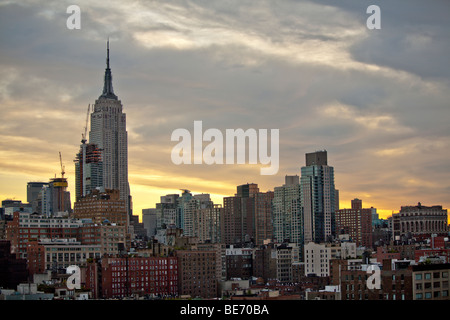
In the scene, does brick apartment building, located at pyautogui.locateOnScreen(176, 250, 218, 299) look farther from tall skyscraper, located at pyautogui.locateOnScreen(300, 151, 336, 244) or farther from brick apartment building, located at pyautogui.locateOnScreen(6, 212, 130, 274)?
tall skyscraper, located at pyautogui.locateOnScreen(300, 151, 336, 244)

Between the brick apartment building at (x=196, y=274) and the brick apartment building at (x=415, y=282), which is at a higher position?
the brick apartment building at (x=415, y=282)

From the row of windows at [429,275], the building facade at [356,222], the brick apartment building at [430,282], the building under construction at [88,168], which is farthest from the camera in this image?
the building under construction at [88,168]

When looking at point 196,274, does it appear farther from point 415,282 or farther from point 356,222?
point 356,222

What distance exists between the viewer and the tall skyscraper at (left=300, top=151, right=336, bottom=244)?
14312 cm

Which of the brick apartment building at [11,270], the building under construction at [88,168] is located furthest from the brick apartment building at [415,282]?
the building under construction at [88,168]

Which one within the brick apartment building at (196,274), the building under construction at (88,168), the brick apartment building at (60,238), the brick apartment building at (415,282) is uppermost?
the building under construction at (88,168)

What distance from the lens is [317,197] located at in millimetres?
144625

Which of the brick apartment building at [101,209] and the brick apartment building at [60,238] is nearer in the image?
the brick apartment building at [60,238]

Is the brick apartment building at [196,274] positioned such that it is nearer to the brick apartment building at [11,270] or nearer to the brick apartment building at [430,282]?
the brick apartment building at [11,270]

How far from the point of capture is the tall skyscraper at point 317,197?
470 feet
